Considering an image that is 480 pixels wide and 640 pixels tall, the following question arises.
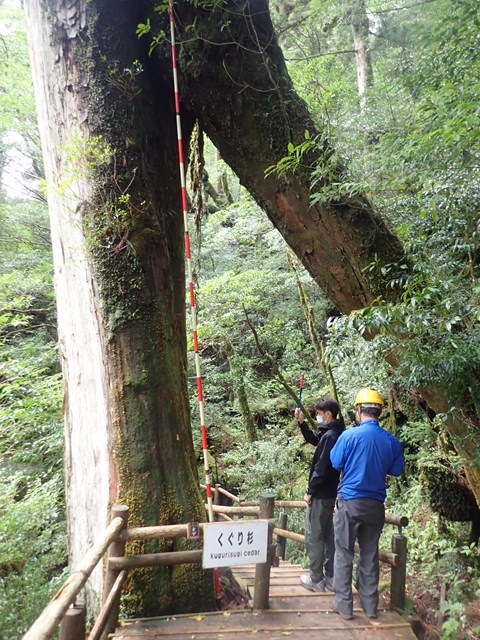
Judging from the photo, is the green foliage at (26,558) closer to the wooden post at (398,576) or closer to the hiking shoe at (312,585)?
the hiking shoe at (312,585)

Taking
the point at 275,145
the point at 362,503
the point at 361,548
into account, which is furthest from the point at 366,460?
the point at 275,145

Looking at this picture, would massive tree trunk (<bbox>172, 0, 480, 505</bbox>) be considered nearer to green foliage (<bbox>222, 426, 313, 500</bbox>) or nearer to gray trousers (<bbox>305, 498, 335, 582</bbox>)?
gray trousers (<bbox>305, 498, 335, 582</bbox>)

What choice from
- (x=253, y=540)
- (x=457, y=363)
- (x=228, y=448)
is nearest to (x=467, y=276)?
(x=457, y=363)

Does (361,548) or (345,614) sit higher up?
(361,548)

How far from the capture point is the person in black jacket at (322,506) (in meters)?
3.78

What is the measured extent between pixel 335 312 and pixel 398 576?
9496 millimetres

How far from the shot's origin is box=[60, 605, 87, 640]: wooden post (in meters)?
1.99

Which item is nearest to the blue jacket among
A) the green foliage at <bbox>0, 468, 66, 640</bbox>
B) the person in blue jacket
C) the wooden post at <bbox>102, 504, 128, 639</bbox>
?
the person in blue jacket

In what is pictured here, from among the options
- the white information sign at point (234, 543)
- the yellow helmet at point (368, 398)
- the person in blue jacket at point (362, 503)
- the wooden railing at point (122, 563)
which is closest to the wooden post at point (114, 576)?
the wooden railing at point (122, 563)

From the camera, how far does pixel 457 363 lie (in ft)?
11.0

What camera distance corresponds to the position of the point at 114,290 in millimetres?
3812

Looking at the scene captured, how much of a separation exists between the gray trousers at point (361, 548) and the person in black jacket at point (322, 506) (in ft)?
1.43

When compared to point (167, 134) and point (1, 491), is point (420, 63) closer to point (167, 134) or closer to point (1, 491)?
point (167, 134)

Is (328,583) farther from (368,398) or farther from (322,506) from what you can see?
(368,398)
